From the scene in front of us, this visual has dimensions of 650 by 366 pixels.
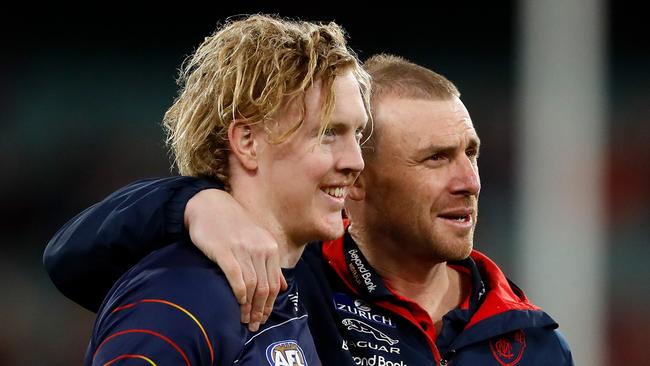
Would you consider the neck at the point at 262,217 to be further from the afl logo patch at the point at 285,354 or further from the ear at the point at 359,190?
the ear at the point at 359,190

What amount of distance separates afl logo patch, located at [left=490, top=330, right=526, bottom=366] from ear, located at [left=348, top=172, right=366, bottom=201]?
1.79ft

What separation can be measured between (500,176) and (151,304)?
4.47 metres

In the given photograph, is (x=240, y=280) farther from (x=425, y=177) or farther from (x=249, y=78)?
(x=425, y=177)

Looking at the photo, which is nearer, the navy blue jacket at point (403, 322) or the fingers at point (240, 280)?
the fingers at point (240, 280)

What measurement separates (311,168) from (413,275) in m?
0.80

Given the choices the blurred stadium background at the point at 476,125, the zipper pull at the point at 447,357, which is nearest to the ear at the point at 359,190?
the zipper pull at the point at 447,357

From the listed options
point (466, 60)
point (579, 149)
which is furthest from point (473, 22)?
point (579, 149)

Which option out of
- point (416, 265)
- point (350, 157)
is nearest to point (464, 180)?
point (416, 265)

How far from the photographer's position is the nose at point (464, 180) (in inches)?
108

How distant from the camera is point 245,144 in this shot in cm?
211

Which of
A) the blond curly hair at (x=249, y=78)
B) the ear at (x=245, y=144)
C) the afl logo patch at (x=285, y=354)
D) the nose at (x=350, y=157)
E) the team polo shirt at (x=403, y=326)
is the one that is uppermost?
the blond curly hair at (x=249, y=78)

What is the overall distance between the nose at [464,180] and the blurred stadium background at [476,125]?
2.30 m

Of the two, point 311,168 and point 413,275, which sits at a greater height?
point 311,168

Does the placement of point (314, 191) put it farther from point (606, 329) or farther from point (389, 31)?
point (389, 31)
